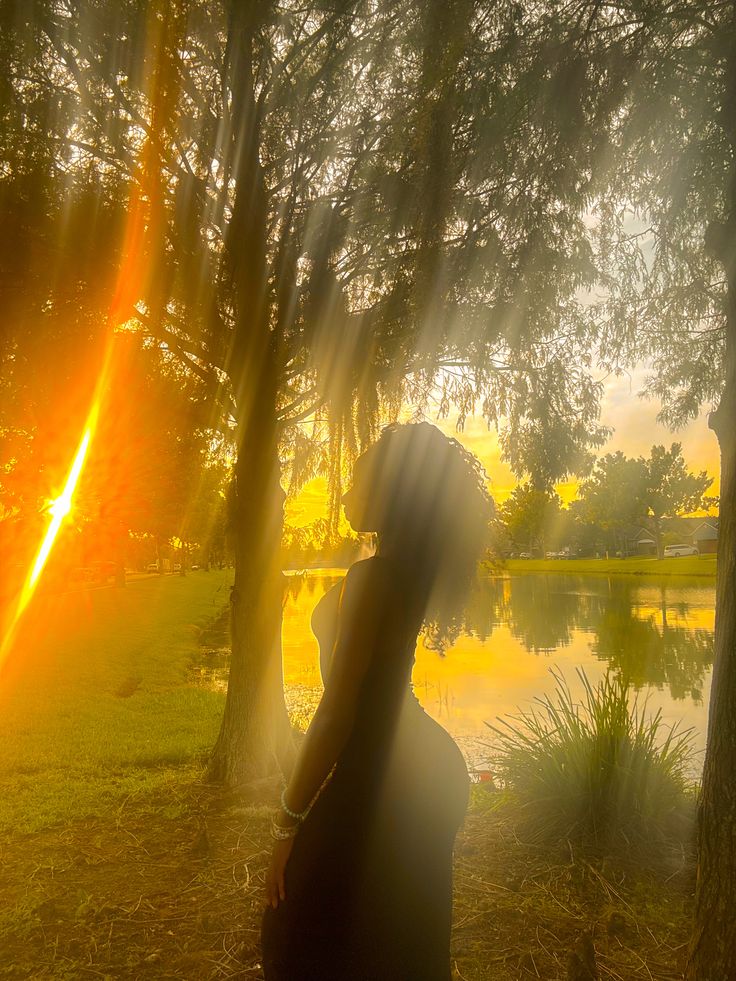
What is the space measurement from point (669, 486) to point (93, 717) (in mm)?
73442

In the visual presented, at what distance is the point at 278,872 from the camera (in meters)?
1.68

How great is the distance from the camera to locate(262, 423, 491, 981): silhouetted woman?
1668mm

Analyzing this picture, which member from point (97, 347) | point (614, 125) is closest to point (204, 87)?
point (97, 347)

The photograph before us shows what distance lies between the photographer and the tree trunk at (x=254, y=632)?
5.60 meters

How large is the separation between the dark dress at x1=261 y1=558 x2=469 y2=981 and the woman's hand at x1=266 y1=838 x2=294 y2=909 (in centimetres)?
2

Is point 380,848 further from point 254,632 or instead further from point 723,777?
point 254,632

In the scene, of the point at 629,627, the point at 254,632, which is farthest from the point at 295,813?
the point at 629,627

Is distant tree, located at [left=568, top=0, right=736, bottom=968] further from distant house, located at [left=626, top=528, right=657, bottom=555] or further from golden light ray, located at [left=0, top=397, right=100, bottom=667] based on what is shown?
distant house, located at [left=626, top=528, right=657, bottom=555]

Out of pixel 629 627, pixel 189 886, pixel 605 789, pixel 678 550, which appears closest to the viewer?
pixel 189 886

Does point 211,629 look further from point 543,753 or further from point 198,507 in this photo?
point 543,753

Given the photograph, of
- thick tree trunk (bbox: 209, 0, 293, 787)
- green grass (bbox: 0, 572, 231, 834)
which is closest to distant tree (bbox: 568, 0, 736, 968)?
thick tree trunk (bbox: 209, 0, 293, 787)

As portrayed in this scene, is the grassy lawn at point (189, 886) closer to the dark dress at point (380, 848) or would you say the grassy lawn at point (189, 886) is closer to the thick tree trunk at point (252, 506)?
the thick tree trunk at point (252, 506)

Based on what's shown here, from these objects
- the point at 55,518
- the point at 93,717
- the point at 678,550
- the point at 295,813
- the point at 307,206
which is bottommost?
the point at 93,717

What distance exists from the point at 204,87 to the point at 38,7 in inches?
46.9
